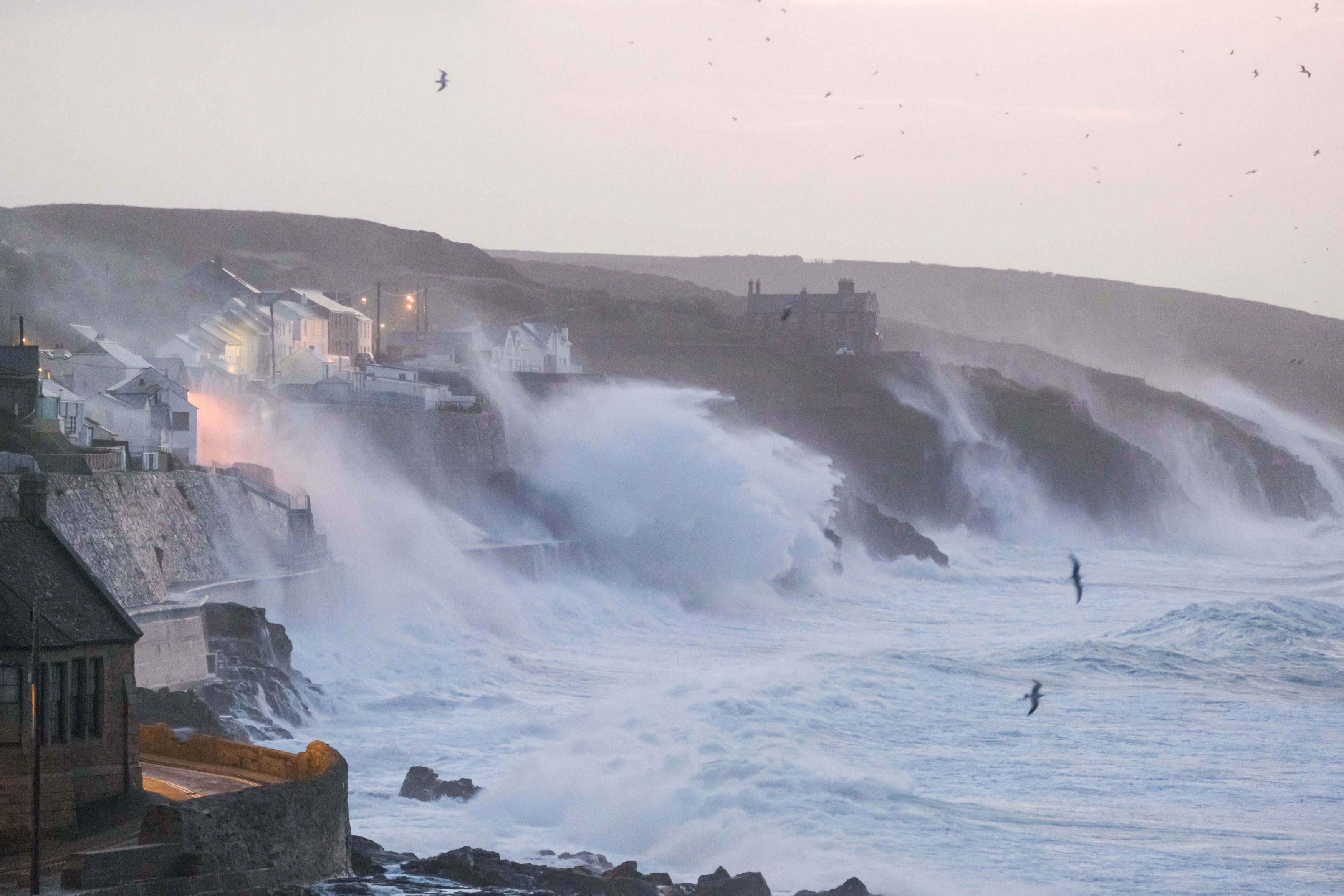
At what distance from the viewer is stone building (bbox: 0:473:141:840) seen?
12.9 meters

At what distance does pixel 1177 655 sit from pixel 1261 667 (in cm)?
153

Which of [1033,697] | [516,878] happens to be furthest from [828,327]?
[516,878]

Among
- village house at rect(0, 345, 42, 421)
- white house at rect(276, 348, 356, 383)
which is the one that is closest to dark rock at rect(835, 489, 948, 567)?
white house at rect(276, 348, 356, 383)

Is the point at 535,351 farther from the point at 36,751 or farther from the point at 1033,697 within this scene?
the point at 36,751

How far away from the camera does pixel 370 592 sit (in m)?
31.4

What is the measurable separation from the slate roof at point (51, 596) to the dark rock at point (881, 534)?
39.1 meters

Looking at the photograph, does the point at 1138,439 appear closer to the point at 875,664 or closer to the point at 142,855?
the point at 875,664

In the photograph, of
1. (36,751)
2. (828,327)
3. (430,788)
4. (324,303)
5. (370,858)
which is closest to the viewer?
(36,751)

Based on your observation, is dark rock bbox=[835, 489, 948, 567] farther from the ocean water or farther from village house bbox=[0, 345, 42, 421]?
Result: village house bbox=[0, 345, 42, 421]

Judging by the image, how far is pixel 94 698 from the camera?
1362 centimetres

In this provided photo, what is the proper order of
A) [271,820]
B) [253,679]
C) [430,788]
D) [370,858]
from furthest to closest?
[253,679]
[430,788]
[370,858]
[271,820]

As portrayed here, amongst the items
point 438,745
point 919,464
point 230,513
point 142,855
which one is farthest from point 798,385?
point 142,855

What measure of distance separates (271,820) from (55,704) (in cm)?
194

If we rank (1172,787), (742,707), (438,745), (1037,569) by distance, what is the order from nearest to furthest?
1. (1172,787)
2. (438,745)
3. (742,707)
4. (1037,569)
